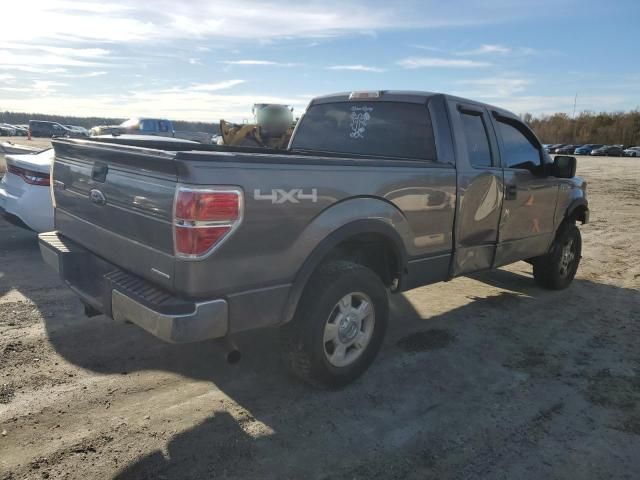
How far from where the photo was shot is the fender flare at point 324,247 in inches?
119

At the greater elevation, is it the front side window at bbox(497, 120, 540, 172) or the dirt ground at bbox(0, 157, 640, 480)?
the front side window at bbox(497, 120, 540, 172)

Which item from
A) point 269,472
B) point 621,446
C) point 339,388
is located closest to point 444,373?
point 339,388

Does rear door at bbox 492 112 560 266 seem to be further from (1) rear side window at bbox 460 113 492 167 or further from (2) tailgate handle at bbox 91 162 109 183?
(2) tailgate handle at bbox 91 162 109 183

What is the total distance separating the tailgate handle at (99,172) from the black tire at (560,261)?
→ 4.80 m

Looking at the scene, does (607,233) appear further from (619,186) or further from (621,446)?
(619,186)

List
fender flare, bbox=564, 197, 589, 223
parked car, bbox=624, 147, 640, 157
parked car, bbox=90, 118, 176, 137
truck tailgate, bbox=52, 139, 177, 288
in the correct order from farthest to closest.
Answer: parked car, bbox=624, 147, 640, 157
parked car, bbox=90, 118, 176, 137
fender flare, bbox=564, 197, 589, 223
truck tailgate, bbox=52, 139, 177, 288

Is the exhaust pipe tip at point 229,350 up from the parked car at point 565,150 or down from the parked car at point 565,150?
down

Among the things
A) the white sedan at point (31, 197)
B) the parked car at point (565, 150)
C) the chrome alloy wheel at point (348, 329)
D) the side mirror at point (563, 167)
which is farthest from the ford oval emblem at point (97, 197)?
the parked car at point (565, 150)

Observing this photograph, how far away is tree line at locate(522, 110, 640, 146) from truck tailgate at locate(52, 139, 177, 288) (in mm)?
83731

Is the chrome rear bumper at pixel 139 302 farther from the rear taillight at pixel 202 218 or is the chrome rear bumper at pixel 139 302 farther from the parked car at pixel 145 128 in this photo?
the parked car at pixel 145 128

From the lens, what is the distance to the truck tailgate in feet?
8.82

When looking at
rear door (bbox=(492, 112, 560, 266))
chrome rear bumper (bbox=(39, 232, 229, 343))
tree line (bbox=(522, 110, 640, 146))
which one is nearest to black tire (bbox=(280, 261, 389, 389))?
chrome rear bumper (bbox=(39, 232, 229, 343))

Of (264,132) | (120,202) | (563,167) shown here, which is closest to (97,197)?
(120,202)

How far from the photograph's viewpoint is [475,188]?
14.0 ft
